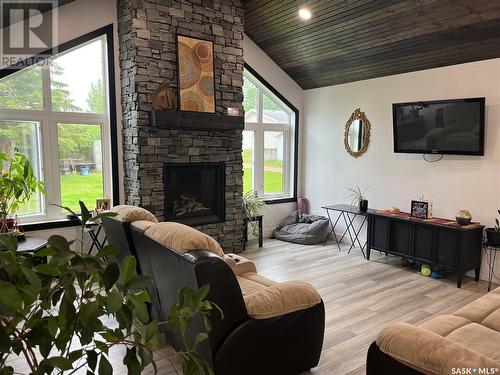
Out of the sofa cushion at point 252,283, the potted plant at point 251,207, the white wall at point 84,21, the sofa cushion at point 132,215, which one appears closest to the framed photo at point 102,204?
the white wall at point 84,21

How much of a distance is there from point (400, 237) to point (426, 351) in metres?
3.63

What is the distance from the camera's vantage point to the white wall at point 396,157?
432cm

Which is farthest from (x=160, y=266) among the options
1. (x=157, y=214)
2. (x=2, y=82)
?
(x=2, y=82)

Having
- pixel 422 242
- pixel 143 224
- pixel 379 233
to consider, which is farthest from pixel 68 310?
pixel 379 233

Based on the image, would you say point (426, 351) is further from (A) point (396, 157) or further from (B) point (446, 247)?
(A) point (396, 157)

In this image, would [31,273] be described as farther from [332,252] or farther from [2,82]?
[332,252]

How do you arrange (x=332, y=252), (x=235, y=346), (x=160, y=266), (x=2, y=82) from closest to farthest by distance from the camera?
1. (x=235, y=346)
2. (x=160, y=266)
3. (x=2, y=82)
4. (x=332, y=252)

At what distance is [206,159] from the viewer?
520cm

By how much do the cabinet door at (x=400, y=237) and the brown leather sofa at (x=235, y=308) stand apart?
271 cm

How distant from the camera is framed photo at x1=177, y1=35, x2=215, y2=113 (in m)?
4.81

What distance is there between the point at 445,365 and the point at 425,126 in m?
3.92

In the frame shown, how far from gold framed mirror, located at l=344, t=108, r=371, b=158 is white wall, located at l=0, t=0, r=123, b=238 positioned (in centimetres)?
344

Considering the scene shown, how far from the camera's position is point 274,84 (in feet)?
21.1

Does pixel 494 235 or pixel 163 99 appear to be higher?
pixel 163 99
